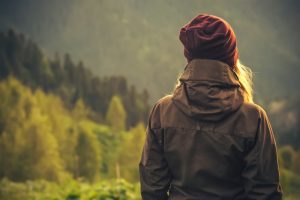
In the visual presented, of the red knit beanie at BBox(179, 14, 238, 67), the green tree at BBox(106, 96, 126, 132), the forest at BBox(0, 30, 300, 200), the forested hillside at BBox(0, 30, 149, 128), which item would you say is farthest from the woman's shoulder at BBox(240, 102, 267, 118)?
the green tree at BBox(106, 96, 126, 132)

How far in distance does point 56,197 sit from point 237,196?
450 centimetres

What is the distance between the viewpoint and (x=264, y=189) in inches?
85.8

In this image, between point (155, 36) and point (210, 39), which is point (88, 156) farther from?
point (155, 36)

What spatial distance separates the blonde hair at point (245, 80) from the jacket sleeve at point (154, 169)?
1.59 feet

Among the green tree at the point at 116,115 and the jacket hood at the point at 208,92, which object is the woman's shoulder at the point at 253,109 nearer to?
the jacket hood at the point at 208,92

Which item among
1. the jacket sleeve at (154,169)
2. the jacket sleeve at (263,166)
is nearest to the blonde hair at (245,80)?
the jacket sleeve at (263,166)

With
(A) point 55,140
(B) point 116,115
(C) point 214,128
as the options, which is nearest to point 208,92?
(C) point 214,128

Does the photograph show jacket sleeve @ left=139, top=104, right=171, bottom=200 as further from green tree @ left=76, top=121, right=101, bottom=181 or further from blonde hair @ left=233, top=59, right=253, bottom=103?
green tree @ left=76, top=121, right=101, bottom=181

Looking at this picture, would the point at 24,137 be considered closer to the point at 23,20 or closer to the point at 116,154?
the point at 116,154

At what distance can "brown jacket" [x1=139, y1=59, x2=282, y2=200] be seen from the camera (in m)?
2.15

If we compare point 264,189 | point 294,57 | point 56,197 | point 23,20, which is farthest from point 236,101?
point 294,57

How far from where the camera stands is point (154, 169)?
2.38m

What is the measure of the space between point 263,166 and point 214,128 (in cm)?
29

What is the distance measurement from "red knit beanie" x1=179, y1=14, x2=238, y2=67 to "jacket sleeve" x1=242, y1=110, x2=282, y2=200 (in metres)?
0.36
